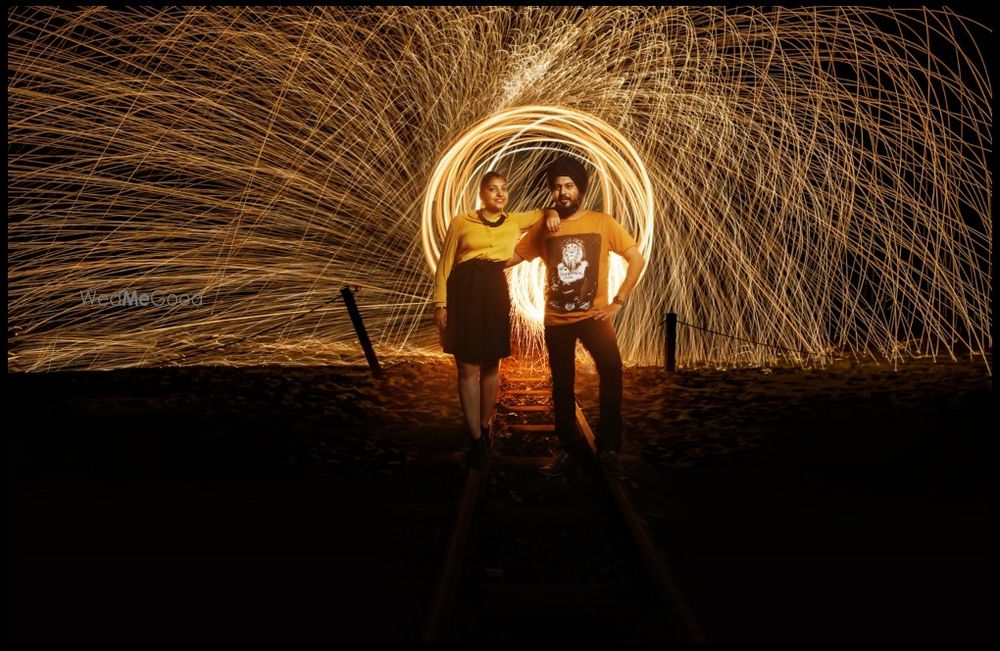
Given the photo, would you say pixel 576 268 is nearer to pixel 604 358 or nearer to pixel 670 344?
pixel 604 358

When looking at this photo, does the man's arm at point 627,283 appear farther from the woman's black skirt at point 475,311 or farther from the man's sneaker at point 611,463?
the man's sneaker at point 611,463

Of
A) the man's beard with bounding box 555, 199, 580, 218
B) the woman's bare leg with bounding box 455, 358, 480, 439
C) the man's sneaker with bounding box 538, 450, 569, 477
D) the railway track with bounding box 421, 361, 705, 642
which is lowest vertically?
the railway track with bounding box 421, 361, 705, 642

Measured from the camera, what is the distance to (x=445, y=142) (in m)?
8.91

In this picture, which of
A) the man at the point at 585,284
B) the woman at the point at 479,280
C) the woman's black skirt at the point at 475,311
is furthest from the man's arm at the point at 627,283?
the woman's black skirt at the point at 475,311

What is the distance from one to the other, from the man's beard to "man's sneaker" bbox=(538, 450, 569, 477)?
1.55 m

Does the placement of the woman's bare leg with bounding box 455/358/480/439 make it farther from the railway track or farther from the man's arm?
the man's arm

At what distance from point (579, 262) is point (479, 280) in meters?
0.65

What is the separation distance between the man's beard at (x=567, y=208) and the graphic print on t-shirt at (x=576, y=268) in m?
0.16

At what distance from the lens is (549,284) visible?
4750mm

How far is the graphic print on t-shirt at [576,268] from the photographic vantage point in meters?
4.64

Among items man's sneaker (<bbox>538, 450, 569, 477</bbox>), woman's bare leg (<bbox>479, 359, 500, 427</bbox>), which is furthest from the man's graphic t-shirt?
man's sneaker (<bbox>538, 450, 569, 477</bbox>)

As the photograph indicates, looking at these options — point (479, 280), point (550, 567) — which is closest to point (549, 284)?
point (479, 280)

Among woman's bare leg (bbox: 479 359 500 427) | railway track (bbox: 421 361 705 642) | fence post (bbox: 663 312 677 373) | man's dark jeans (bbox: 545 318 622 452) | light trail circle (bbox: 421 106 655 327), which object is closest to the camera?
railway track (bbox: 421 361 705 642)

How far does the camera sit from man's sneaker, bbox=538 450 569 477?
15.3ft
